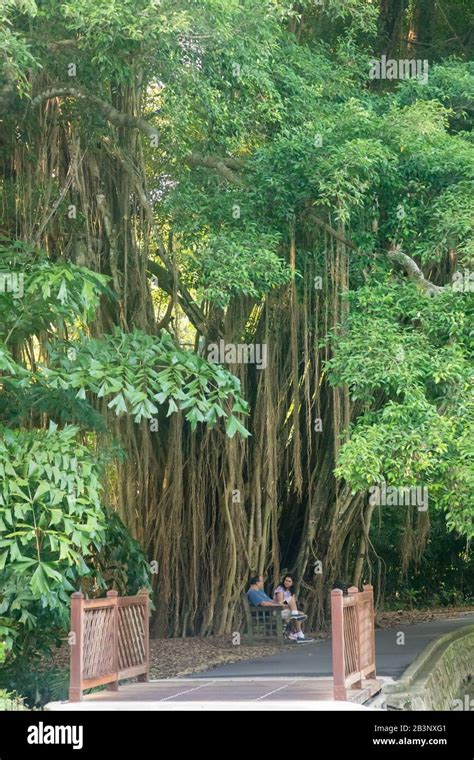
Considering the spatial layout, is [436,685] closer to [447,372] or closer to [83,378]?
[447,372]

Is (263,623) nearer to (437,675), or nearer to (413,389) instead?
(437,675)

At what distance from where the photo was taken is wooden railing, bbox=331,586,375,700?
6922mm

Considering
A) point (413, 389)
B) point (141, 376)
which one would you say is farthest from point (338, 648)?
point (141, 376)

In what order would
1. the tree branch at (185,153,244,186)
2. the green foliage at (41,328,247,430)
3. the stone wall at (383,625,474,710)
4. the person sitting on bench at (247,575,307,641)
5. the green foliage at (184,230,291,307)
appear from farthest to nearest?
the person sitting on bench at (247,575,307,641)
the tree branch at (185,153,244,186)
the green foliage at (184,230,291,307)
the stone wall at (383,625,474,710)
the green foliage at (41,328,247,430)

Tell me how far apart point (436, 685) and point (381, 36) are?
6.30 meters

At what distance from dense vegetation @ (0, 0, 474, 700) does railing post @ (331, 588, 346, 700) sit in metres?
0.95

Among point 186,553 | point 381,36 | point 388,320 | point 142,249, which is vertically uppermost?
point 381,36

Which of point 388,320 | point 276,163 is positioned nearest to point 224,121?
point 276,163

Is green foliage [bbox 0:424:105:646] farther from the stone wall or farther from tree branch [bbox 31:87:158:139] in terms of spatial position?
tree branch [bbox 31:87:158:139]

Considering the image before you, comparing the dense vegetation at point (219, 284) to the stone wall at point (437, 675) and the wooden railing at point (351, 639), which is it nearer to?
the wooden railing at point (351, 639)

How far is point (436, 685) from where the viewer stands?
30.9ft

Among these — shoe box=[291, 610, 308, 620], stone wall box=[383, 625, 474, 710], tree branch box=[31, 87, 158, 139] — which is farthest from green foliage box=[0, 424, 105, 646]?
shoe box=[291, 610, 308, 620]

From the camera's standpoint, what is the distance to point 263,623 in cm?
1088

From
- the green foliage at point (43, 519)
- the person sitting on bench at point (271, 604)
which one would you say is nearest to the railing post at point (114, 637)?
the green foliage at point (43, 519)
